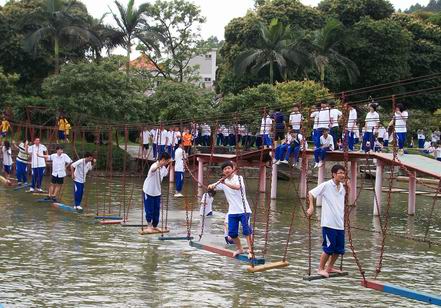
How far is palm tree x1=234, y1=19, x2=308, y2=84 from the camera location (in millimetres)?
39875

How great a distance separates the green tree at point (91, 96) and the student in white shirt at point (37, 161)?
1054cm

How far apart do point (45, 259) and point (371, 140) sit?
12.1 metres

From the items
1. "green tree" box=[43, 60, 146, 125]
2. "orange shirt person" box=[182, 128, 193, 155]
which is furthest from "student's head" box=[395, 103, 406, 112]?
"green tree" box=[43, 60, 146, 125]

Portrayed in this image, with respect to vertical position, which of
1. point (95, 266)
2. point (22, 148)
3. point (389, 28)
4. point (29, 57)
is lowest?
point (95, 266)

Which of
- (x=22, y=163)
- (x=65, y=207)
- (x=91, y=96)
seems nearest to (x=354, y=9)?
(x=91, y=96)

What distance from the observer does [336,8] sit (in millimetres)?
48906

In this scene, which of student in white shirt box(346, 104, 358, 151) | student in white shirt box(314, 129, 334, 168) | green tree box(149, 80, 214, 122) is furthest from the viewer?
green tree box(149, 80, 214, 122)

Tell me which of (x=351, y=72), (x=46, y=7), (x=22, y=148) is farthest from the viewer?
(x=351, y=72)

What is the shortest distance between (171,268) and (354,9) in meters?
40.7

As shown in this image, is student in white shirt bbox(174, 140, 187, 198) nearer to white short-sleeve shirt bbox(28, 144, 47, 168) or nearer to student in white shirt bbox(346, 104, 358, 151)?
white short-sleeve shirt bbox(28, 144, 47, 168)

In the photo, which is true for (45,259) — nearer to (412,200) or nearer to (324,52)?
(412,200)

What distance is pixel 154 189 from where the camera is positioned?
13.9 metres

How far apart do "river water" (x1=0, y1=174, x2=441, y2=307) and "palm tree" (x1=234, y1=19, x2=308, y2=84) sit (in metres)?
23.4

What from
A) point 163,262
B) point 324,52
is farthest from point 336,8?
point 163,262
